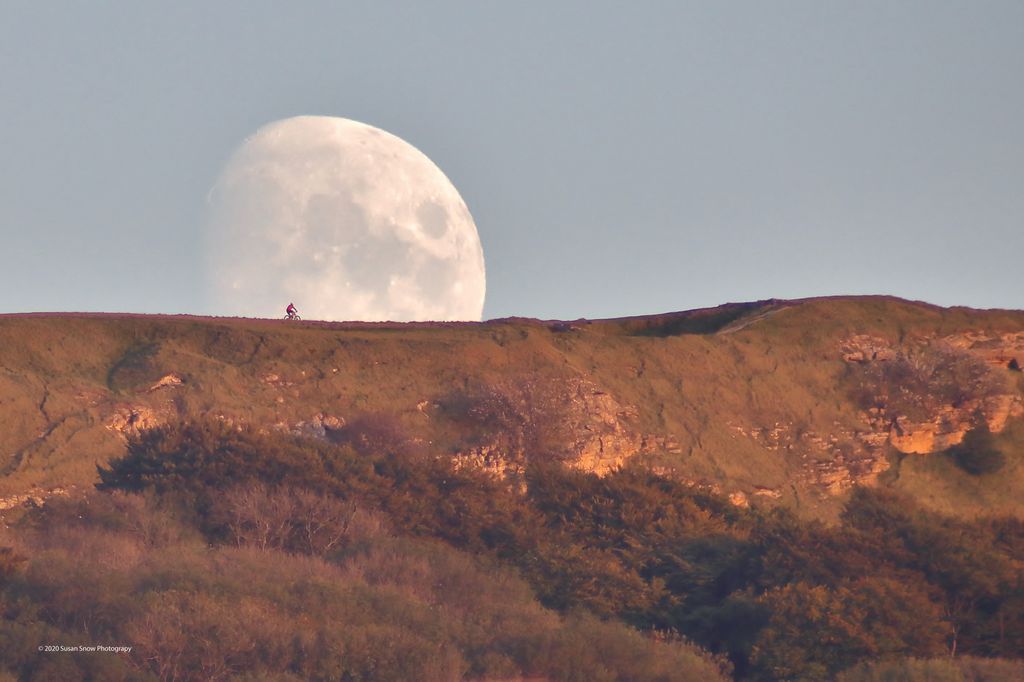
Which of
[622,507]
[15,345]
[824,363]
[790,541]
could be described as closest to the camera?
[790,541]

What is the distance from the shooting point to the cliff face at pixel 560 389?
32812mm

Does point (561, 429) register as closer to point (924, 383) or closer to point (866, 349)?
point (924, 383)

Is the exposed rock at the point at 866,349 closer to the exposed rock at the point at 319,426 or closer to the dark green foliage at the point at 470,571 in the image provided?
the dark green foliage at the point at 470,571

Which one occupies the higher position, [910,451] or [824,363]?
[824,363]

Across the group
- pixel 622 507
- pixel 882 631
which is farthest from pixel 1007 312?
pixel 882 631

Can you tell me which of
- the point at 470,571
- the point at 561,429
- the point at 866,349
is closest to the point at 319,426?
the point at 561,429

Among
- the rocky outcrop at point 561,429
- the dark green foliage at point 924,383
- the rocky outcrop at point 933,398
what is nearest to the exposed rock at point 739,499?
the rocky outcrop at point 561,429

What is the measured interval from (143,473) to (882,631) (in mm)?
15770

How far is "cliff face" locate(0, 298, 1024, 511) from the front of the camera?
32.8 meters

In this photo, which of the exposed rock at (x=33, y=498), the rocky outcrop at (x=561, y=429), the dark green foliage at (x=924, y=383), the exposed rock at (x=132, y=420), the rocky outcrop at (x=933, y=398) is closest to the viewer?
the exposed rock at (x=33, y=498)

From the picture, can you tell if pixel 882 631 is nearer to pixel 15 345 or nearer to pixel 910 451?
pixel 910 451

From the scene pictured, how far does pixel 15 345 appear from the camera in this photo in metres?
34.1

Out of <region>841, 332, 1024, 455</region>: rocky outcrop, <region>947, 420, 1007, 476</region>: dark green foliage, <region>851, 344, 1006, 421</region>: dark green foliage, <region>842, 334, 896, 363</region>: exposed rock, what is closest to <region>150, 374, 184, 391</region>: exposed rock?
<region>841, 332, 1024, 455</region>: rocky outcrop

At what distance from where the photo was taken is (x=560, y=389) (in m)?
36.4
